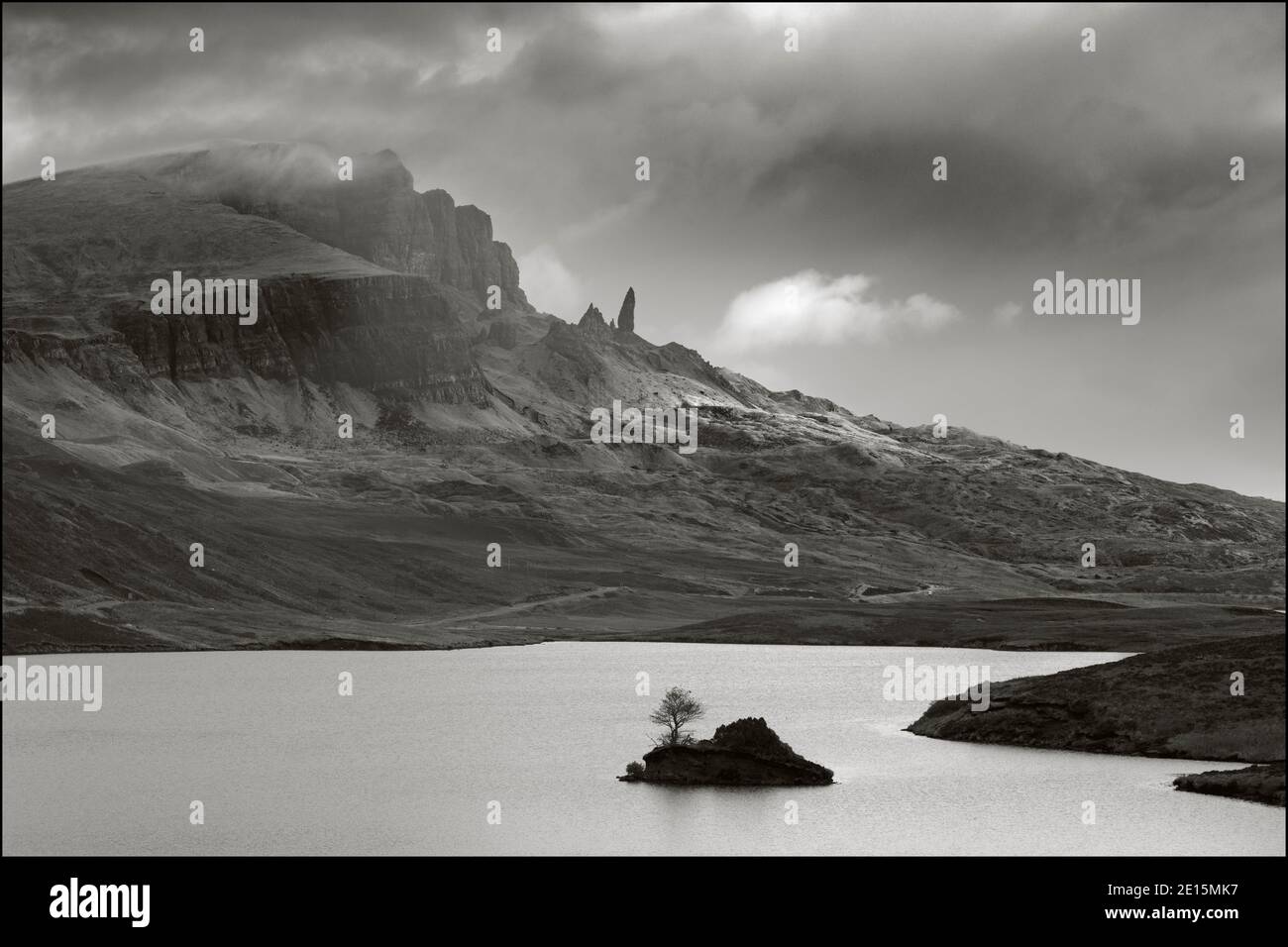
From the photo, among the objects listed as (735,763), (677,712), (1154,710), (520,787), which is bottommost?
(520,787)

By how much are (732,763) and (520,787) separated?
38.5 feet

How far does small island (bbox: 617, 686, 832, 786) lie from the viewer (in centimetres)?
8131

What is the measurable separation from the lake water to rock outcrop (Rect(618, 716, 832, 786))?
4.13 ft

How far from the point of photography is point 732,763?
8112 cm

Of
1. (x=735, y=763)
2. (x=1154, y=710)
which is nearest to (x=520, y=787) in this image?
(x=735, y=763)

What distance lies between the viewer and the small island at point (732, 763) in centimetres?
8131

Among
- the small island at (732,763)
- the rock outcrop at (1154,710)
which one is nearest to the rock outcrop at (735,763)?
the small island at (732,763)

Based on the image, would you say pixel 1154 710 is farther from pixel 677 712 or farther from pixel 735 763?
pixel 677 712

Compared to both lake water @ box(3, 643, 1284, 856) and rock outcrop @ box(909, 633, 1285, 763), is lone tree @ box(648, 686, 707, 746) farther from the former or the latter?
rock outcrop @ box(909, 633, 1285, 763)

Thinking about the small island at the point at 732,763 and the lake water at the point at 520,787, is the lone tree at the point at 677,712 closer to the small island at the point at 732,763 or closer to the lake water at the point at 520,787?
the small island at the point at 732,763

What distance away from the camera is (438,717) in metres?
121
